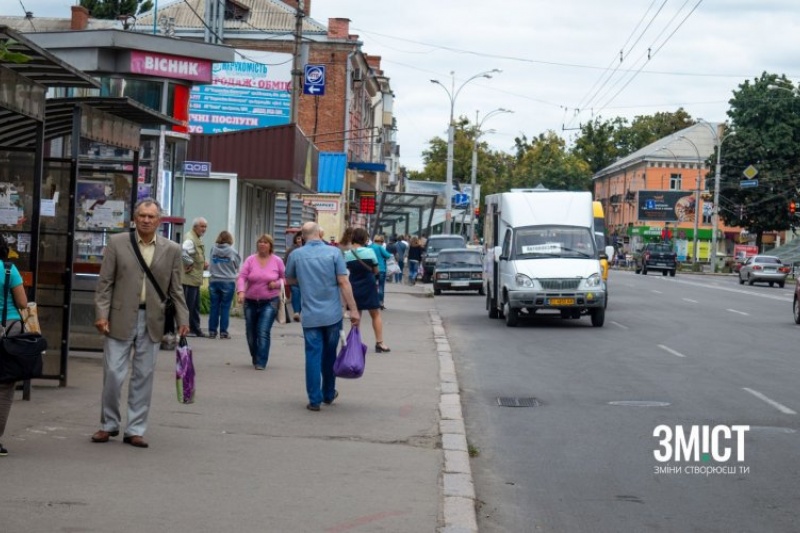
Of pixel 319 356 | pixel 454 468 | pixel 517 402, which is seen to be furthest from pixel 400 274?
pixel 454 468

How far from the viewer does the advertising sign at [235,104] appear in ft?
139

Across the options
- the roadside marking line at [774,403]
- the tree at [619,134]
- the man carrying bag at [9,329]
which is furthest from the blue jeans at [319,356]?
the tree at [619,134]

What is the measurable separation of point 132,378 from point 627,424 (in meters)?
4.78

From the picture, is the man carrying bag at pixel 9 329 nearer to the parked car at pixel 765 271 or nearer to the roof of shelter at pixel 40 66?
the roof of shelter at pixel 40 66

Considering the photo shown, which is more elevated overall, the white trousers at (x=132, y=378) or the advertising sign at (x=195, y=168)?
the advertising sign at (x=195, y=168)

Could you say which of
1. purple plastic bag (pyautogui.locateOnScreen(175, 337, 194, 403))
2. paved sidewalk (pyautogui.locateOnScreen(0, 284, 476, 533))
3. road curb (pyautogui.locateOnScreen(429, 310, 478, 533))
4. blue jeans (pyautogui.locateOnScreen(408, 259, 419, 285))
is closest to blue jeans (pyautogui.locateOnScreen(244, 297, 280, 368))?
paved sidewalk (pyautogui.locateOnScreen(0, 284, 476, 533))

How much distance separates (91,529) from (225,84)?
38709 millimetres

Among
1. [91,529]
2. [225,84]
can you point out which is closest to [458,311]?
[225,84]

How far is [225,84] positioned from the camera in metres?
44.2

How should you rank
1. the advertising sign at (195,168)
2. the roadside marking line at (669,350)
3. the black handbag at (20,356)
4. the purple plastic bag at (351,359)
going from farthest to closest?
1. the advertising sign at (195,168)
2. the roadside marking line at (669,350)
3. the purple plastic bag at (351,359)
4. the black handbag at (20,356)

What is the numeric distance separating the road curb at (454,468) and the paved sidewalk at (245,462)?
1cm

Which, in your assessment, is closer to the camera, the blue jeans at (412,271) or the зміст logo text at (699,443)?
the зміст logo text at (699,443)

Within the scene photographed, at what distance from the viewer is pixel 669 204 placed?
111 m

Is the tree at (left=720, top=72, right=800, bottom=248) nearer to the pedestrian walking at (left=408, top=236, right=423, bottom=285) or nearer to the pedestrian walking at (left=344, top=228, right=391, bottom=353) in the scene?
the pedestrian walking at (left=408, top=236, right=423, bottom=285)
